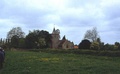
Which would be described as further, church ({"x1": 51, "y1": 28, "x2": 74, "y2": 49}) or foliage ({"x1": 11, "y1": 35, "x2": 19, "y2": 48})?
church ({"x1": 51, "y1": 28, "x2": 74, "y2": 49})

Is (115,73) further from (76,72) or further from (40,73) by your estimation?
(40,73)

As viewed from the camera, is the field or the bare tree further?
the bare tree

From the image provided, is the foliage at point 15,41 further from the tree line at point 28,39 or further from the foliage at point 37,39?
the foliage at point 37,39

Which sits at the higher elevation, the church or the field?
the church

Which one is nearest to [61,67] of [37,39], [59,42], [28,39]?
[28,39]

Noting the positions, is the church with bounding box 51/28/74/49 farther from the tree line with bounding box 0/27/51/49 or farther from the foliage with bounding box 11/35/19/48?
the foliage with bounding box 11/35/19/48

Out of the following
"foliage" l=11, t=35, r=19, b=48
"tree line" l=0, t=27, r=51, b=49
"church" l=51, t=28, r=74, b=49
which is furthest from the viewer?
"church" l=51, t=28, r=74, b=49

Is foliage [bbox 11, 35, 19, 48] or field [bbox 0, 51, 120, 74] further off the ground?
foliage [bbox 11, 35, 19, 48]

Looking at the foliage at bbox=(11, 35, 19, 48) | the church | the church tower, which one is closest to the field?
the foliage at bbox=(11, 35, 19, 48)

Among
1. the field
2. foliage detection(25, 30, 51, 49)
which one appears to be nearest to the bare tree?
foliage detection(25, 30, 51, 49)

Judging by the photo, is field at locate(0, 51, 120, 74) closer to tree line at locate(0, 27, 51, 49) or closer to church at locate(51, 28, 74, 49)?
tree line at locate(0, 27, 51, 49)

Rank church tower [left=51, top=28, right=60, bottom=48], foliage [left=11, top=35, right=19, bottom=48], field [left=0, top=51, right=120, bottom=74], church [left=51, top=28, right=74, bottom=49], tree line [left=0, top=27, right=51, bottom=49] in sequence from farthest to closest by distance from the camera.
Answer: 1. church [left=51, top=28, right=74, bottom=49]
2. church tower [left=51, top=28, right=60, bottom=48]
3. foliage [left=11, top=35, right=19, bottom=48]
4. tree line [left=0, top=27, right=51, bottom=49]
5. field [left=0, top=51, right=120, bottom=74]

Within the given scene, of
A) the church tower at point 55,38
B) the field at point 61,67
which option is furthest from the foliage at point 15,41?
the field at point 61,67

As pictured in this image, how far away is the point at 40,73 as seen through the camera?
19328mm
